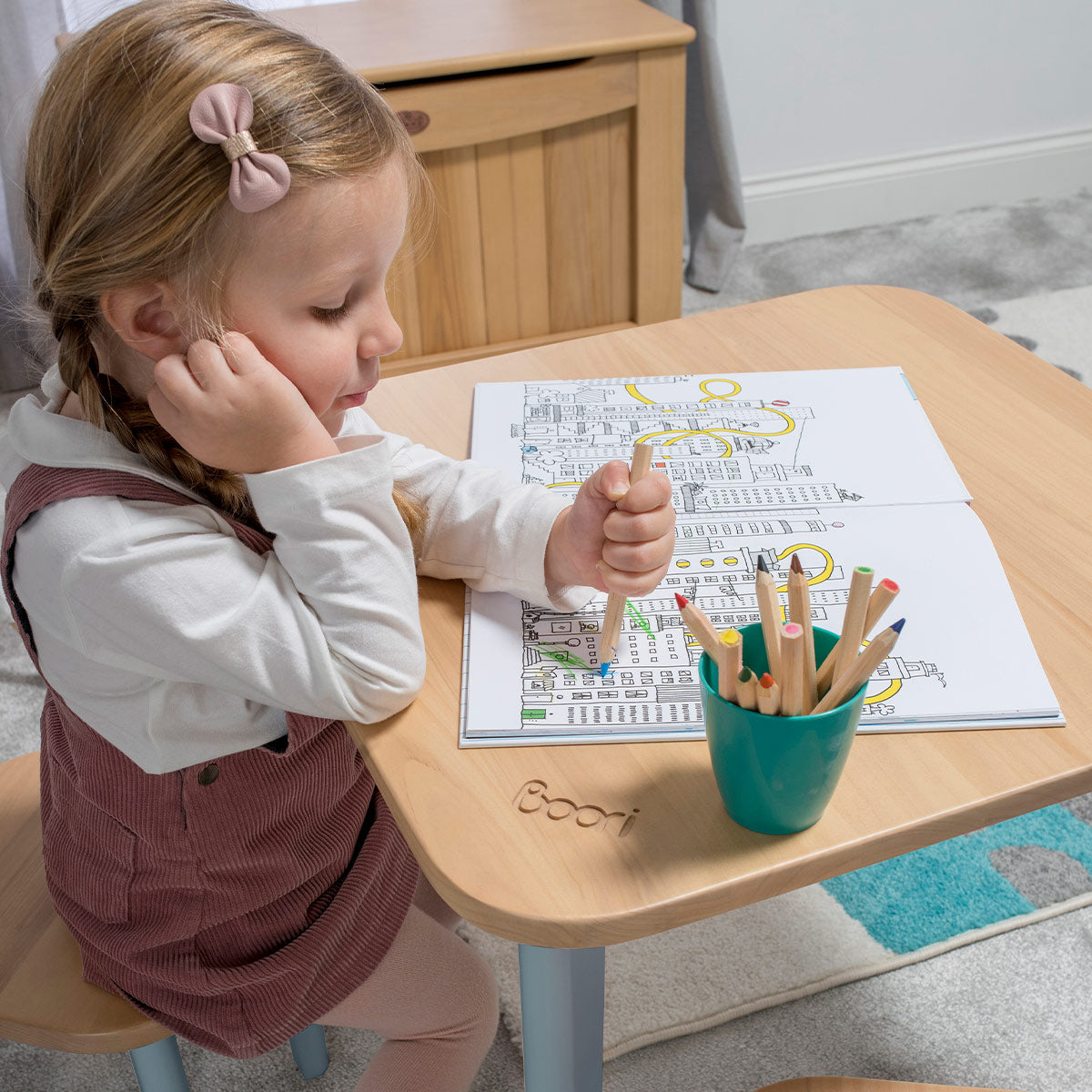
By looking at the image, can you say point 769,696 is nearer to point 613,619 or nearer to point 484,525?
point 613,619

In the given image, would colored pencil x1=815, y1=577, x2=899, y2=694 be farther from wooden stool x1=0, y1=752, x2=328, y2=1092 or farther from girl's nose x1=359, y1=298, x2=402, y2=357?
wooden stool x1=0, y1=752, x2=328, y2=1092

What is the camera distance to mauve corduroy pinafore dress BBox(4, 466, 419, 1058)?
2.43 feet

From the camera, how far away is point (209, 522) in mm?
669

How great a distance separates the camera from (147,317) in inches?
25.4

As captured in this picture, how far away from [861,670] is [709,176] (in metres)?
2.33

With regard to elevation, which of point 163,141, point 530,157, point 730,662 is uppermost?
point 163,141

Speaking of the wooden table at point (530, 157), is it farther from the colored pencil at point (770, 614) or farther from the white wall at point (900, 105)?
the colored pencil at point (770, 614)

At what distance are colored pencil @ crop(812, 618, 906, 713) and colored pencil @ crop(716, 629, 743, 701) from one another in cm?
4

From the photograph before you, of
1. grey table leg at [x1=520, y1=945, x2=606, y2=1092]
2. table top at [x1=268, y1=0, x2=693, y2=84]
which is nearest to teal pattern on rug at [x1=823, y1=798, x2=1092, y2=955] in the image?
grey table leg at [x1=520, y1=945, x2=606, y2=1092]

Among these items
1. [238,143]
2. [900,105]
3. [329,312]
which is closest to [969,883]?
[329,312]

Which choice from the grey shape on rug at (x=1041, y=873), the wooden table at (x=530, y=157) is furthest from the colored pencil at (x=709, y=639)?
the wooden table at (x=530, y=157)

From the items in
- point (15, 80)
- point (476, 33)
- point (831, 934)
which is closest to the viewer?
point (831, 934)

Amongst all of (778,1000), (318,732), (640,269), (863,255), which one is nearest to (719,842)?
(318,732)

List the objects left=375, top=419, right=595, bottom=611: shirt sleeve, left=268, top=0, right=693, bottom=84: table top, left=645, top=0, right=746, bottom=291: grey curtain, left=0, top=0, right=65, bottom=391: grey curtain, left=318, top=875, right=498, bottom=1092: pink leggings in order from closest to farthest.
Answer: left=375, top=419, right=595, bottom=611: shirt sleeve → left=318, top=875, right=498, bottom=1092: pink leggings → left=268, top=0, right=693, bottom=84: table top → left=0, top=0, right=65, bottom=391: grey curtain → left=645, top=0, right=746, bottom=291: grey curtain
